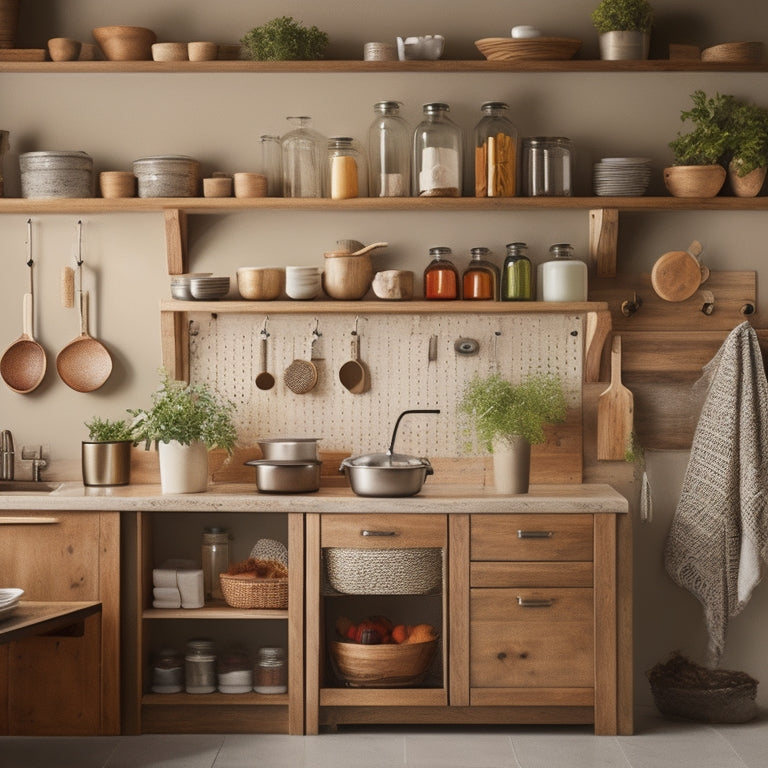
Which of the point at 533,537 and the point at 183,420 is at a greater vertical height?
the point at 183,420

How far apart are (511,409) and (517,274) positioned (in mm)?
558

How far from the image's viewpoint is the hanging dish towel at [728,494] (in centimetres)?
419

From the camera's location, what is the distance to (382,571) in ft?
13.2

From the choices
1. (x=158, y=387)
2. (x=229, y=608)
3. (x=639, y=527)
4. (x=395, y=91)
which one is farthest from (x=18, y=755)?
(x=395, y=91)

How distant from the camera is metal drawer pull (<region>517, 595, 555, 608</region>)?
398 cm

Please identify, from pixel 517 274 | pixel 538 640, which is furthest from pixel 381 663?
pixel 517 274

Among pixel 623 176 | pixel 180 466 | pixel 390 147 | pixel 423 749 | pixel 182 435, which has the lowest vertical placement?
pixel 423 749

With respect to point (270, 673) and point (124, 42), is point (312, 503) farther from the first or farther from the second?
point (124, 42)

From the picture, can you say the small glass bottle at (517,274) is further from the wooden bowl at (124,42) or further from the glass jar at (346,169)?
the wooden bowl at (124,42)

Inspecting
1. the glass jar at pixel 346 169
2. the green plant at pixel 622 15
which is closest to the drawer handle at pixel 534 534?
the glass jar at pixel 346 169

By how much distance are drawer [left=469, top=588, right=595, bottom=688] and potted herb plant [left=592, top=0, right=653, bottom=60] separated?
210cm

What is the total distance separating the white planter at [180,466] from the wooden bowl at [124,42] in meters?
1.57

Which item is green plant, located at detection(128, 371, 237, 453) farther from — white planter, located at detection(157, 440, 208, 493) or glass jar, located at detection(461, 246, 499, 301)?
glass jar, located at detection(461, 246, 499, 301)

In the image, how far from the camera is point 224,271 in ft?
15.0
